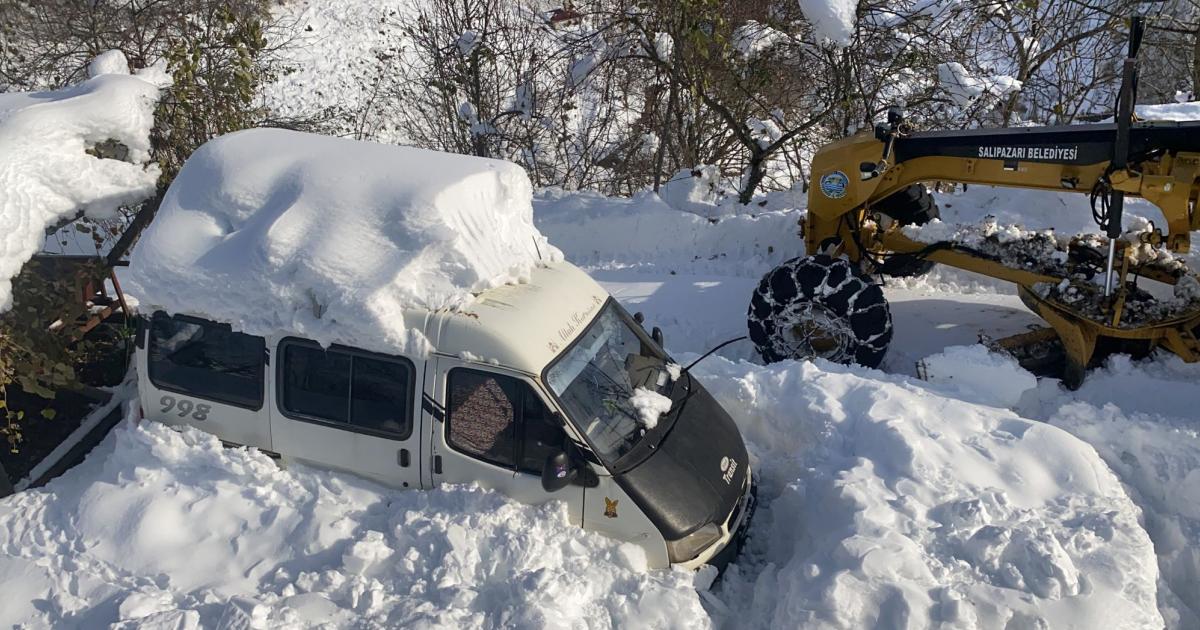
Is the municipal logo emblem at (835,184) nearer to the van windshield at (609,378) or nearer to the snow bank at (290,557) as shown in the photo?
the van windshield at (609,378)

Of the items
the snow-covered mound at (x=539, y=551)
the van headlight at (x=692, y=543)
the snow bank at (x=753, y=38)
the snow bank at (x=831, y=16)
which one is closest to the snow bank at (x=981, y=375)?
the snow-covered mound at (x=539, y=551)

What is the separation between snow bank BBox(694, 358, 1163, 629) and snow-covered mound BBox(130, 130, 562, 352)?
2.18 meters

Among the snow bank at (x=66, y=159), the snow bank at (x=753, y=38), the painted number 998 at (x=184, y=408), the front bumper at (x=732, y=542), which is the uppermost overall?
the snow bank at (x=753, y=38)

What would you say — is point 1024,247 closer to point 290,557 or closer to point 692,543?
point 692,543

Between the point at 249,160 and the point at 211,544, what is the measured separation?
2.21 meters

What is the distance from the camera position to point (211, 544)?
468 cm

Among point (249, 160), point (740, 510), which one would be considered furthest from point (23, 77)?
point (740, 510)

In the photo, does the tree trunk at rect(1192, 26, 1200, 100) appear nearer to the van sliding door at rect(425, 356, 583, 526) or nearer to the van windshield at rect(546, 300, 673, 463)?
the van windshield at rect(546, 300, 673, 463)

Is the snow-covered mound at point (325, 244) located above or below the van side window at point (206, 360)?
above

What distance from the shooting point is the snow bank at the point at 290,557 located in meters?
4.29

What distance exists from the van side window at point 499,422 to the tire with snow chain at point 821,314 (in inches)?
140

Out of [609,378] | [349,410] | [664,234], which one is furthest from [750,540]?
[664,234]

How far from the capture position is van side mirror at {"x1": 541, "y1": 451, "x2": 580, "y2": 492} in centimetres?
445

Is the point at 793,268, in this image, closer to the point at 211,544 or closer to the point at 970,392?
the point at 970,392
